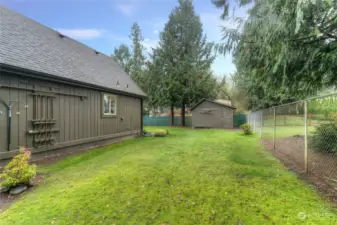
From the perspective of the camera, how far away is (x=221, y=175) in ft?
13.4

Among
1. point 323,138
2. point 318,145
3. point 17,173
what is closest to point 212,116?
point 318,145

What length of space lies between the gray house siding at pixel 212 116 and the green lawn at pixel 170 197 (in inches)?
525

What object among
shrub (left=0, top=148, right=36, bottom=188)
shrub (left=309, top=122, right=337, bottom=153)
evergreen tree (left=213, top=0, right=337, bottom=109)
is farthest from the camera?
shrub (left=309, top=122, right=337, bottom=153)

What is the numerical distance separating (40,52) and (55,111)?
2099 mm

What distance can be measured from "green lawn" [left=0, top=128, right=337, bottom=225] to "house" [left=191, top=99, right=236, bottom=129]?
13.3m

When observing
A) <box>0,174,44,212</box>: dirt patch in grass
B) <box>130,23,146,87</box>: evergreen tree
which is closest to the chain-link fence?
<box>0,174,44,212</box>: dirt patch in grass

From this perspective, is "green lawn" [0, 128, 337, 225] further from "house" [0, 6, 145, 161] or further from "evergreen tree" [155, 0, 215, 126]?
"evergreen tree" [155, 0, 215, 126]

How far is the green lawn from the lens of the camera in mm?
2387

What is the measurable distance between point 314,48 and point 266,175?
9.03ft

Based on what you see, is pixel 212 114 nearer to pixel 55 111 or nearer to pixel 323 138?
pixel 323 138

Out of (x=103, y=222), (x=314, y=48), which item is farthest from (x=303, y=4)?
(x=103, y=222)

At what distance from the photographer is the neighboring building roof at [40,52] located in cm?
494

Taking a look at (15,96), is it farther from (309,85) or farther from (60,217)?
(309,85)

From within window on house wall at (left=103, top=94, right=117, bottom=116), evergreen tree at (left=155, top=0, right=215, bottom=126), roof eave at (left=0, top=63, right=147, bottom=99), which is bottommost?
window on house wall at (left=103, top=94, right=117, bottom=116)
